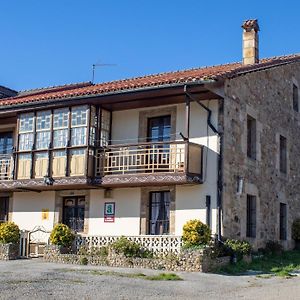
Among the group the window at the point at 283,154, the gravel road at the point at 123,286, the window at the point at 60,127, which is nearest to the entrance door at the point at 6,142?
the window at the point at 60,127

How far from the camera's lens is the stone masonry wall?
61.9ft

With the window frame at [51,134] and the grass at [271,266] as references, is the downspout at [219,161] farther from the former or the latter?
the window frame at [51,134]

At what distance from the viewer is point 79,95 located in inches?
749

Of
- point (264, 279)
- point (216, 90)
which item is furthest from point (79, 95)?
point (264, 279)

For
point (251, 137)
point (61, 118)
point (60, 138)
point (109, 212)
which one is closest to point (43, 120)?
point (61, 118)

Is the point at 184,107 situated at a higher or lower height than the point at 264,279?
higher

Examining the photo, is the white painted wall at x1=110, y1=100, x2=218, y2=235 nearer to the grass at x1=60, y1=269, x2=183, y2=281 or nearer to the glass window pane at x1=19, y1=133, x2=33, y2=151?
the grass at x1=60, y1=269, x2=183, y2=281

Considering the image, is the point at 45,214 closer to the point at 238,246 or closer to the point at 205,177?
the point at 205,177

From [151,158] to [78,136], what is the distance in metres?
2.49

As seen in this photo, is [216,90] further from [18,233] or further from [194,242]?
[18,233]

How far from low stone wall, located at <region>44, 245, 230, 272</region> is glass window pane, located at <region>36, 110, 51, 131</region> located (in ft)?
14.7

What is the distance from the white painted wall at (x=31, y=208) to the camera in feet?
69.3

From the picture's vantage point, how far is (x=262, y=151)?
21688mm

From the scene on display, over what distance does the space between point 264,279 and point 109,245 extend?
200 inches
